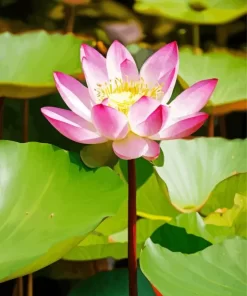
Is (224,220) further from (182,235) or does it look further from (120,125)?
(120,125)

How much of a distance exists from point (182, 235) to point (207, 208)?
0.45ft

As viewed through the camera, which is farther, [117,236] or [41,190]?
[117,236]

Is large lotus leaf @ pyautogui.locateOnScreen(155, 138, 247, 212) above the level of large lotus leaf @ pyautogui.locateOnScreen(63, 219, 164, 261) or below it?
above

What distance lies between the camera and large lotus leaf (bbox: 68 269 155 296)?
829mm

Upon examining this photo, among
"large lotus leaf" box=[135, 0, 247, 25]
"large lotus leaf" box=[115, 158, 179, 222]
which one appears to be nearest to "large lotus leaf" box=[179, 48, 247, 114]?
"large lotus leaf" box=[115, 158, 179, 222]

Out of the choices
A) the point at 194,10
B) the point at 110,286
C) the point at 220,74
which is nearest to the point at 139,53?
the point at 220,74

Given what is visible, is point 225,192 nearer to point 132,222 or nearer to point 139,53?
point 132,222

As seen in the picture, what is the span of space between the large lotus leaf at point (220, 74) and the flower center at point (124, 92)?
0.30 meters

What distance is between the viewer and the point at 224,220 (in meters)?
0.86

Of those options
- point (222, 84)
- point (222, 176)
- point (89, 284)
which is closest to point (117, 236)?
point (89, 284)

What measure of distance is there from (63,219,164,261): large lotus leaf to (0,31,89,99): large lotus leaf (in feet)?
0.92

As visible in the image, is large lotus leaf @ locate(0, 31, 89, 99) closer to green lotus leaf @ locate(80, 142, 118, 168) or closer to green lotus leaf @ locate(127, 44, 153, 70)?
A: green lotus leaf @ locate(127, 44, 153, 70)

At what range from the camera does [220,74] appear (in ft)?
4.01

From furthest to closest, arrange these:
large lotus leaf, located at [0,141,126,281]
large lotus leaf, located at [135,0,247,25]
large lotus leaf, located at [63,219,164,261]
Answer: large lotus leaf, located at [135,0,247,25], large lotus leaf, located at [63,219,164,261], large lotus leaf, located at [0,141,126,281]
